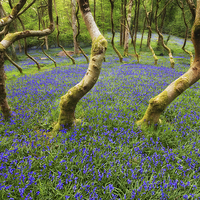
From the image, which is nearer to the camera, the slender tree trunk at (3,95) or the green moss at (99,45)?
the green moss at (99,45)

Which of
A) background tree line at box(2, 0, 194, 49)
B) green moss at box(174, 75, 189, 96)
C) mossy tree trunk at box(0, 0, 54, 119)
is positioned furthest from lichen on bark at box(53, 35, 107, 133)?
background tree line at box(2, 0, 194, 49)

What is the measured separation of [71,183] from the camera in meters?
2.43

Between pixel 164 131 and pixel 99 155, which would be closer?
pixel 99 155

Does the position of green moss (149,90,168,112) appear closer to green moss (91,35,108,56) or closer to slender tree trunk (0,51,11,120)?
green moss (91,35,108,56)

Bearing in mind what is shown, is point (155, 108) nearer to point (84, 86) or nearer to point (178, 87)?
point (178, 87)

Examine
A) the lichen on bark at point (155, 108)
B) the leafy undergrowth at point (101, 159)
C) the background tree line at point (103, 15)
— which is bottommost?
the leafy undergrowth at point (101, 159)

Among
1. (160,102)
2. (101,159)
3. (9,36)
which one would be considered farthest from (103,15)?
(101,159)

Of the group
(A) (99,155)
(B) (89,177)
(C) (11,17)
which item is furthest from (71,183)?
Result: (C) (11,17)

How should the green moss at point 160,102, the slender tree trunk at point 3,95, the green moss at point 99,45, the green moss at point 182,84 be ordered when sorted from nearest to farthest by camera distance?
the green moss at point 99,45
the green moss at point 182,84
the green moss at point 160,102
the slender tree trunk at point 3,95

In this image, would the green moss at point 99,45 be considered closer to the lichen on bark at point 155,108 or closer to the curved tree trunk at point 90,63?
the curved tree trunk at point 90,63

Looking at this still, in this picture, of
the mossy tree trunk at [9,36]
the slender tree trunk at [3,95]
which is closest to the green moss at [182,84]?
the mossy tree trunk at [9,36]

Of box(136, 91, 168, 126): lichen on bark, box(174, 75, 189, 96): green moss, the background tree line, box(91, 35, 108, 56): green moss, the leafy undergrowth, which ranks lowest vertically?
the leafy undergrowth

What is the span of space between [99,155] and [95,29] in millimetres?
3048

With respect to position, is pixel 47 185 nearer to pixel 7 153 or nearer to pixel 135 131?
pixel 7 153
